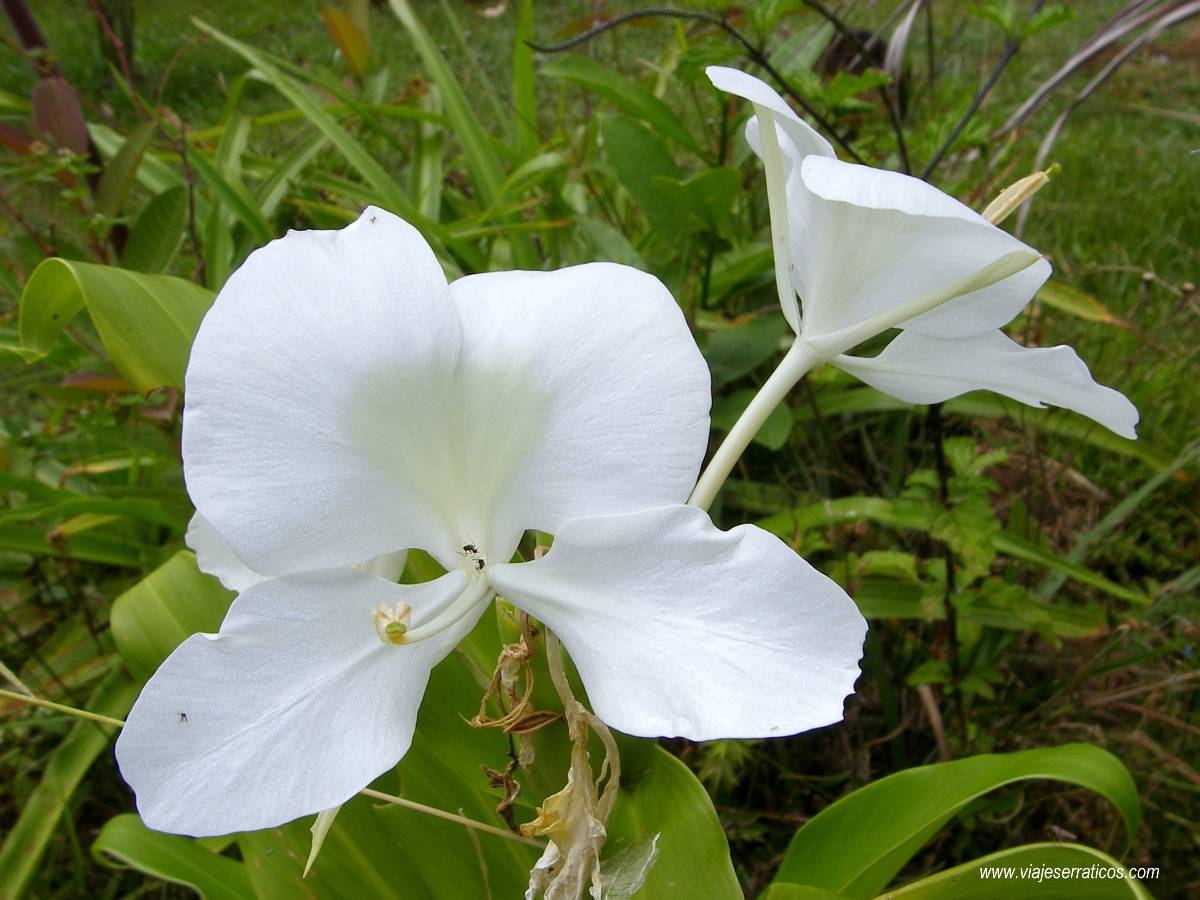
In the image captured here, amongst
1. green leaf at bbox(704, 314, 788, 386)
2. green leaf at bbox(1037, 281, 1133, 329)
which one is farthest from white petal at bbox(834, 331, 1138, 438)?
green leaf at bbox(1037, 281, 1133, 329)

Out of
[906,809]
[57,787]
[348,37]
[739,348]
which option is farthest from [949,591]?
[348,37]

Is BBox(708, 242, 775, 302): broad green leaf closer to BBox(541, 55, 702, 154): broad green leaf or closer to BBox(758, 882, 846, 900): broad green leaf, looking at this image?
BBox(541, 55, 702, 154): broad green leaf

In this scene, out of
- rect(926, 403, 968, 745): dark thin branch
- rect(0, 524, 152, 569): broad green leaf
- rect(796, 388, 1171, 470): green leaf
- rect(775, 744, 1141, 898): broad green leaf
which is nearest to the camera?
rect(775, 744, 1141, 898): broad green leaf

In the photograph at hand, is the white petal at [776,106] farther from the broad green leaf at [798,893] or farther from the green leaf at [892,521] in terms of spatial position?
the green leaf at [892,521]

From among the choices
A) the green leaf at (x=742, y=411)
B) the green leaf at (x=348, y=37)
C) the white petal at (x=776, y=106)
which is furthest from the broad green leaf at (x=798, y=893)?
the green leaf at (x=348, y=37)

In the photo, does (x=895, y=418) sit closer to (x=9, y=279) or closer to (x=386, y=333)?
(x=386, y=333)

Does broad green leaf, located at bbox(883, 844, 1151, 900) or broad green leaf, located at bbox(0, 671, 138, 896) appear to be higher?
broad green leaf, located at bbox(883, 844, 1151, 900)

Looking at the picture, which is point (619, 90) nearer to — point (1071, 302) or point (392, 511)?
point (1071, 302)
